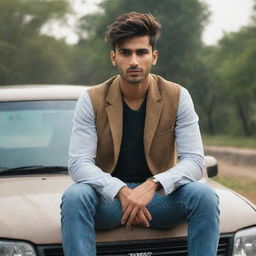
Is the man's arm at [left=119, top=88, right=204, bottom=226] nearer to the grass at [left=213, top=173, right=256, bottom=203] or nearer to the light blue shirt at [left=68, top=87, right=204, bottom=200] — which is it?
the light blue shirt at [left=68, top=87, right=204, bottom=200]

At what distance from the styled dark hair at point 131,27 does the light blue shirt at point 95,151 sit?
354mm

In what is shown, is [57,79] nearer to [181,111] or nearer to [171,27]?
[171,27]

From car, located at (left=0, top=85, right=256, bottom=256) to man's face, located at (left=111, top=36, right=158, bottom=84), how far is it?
27.6 inches

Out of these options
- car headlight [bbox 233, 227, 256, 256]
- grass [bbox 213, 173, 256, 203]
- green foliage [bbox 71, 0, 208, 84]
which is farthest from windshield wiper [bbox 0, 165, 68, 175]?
green foliage [bbox 71, 0, 208, 84]

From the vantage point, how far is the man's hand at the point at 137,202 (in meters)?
3.12

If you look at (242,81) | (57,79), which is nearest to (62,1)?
(57,79)

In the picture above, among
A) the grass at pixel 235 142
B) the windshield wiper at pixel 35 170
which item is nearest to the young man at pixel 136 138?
the windshield wiper at pixel 35 170

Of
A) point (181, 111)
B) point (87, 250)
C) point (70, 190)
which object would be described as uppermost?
point (181, 111)

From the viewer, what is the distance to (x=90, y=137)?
140 inches

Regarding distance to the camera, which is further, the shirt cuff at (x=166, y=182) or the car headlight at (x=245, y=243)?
the shirt cuff at (x=166, y=182)

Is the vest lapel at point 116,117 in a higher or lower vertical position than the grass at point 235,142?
higher

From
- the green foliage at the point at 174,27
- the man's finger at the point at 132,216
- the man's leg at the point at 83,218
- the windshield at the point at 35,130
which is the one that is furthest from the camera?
the green foliage at the point at 174,27

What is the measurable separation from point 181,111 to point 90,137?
0.50m

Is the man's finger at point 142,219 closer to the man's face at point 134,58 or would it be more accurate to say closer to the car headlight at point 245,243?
the car headlight at point 245,243
